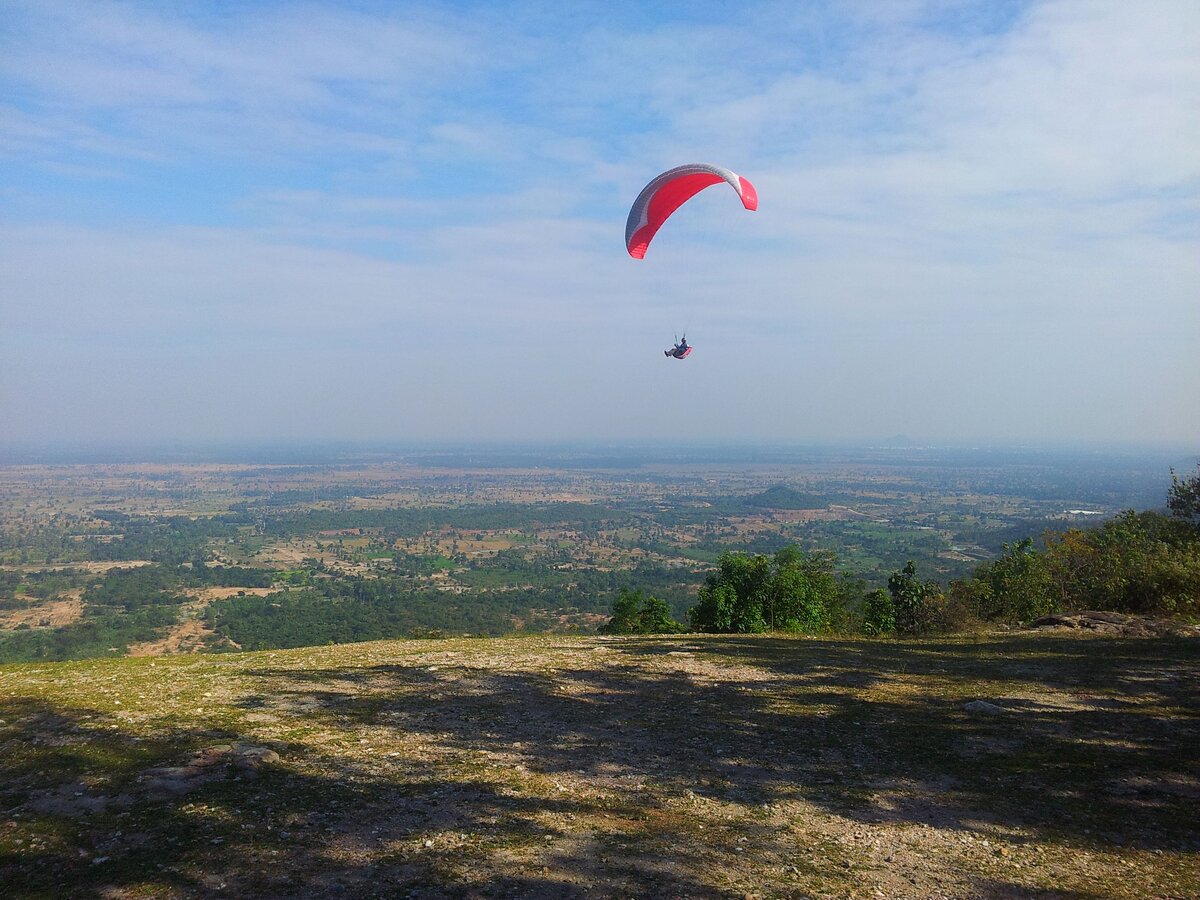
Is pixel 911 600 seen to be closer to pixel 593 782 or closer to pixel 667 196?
pixel 667 196

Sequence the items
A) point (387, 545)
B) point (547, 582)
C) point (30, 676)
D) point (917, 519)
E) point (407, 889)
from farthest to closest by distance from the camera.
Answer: point (917, 519)
point (387, 545)
point (547, 582)
point (30, 676)
point (407, 889)

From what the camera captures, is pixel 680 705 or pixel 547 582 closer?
pixel 680 705

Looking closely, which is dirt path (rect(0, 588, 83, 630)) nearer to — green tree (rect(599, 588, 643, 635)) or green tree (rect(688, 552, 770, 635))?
green tree (rect(599, 588, 643, 635))

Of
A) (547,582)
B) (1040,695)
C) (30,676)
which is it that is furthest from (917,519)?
(30,676)

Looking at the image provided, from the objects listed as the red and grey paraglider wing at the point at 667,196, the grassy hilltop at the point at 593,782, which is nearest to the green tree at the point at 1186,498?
the grassy hilltop at the point at 593,782

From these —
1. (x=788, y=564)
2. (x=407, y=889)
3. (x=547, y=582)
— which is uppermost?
(x=407, y=889)

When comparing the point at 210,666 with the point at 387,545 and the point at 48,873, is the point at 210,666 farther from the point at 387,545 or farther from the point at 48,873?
the point at 387,545

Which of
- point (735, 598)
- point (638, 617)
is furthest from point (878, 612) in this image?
point (638, 617)
